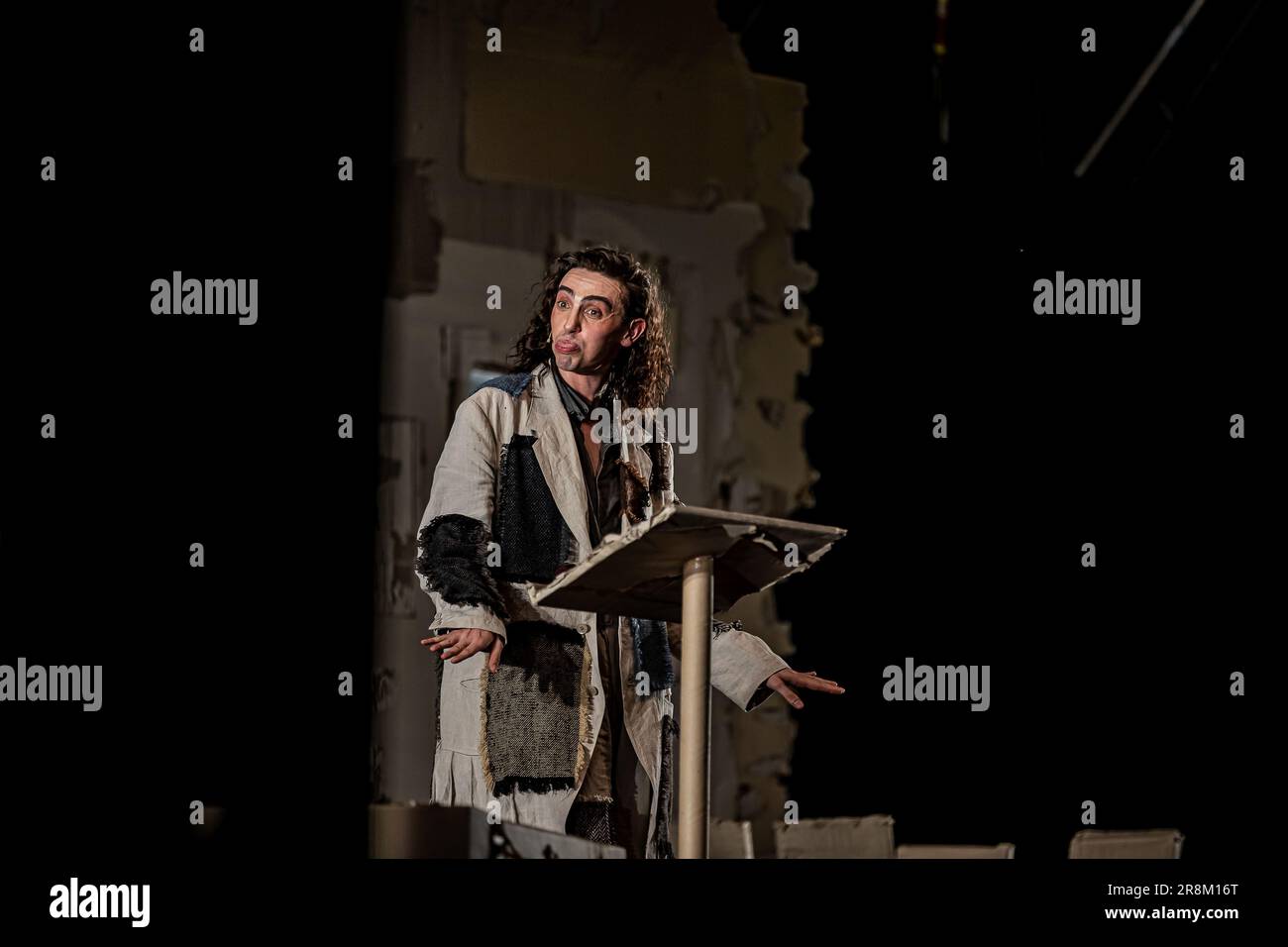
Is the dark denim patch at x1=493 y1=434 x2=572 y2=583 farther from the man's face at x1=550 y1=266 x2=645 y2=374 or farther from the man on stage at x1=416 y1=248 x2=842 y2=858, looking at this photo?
the man's face at x1=550 y1=266 x2=645 y2=374

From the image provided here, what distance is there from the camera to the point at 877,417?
4238 mm

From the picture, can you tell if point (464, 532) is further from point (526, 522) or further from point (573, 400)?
point (573, 400)

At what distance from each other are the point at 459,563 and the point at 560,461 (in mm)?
320

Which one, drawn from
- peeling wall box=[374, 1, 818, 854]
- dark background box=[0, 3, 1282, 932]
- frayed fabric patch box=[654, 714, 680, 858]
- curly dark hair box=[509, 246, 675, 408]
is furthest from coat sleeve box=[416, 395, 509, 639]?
peeling wall box=[374, 1, 818, 854]

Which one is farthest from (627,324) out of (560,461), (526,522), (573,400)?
(526,522)

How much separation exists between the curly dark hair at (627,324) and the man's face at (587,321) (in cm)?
2

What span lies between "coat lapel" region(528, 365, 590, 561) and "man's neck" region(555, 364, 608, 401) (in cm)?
6

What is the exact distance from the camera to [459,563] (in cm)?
243

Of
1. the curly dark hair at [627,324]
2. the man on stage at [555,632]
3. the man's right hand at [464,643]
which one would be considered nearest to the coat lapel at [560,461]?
the man on stage at [555,632]

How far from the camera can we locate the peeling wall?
3504 mm
